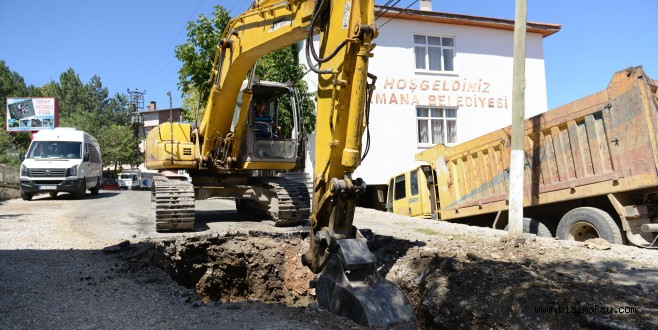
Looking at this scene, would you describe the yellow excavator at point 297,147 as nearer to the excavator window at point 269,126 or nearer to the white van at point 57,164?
the excavator window at point 269,126

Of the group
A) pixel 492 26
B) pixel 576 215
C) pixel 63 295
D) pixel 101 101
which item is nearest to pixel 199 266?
pixel 63 295

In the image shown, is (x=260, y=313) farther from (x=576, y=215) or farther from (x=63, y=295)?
(x=576, y=215)

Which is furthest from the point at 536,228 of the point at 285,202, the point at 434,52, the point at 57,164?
the point at 57,164

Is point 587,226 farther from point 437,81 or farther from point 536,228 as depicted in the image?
point 437,81

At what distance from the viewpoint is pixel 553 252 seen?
6660mm

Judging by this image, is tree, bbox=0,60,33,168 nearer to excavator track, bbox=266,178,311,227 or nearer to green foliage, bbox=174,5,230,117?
green foliage, bbox=174,5,230,117

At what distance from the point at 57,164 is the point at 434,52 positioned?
1562cm

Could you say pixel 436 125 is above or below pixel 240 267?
above

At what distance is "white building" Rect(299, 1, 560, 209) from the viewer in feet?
62.4

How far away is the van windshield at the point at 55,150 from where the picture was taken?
16.8 meters

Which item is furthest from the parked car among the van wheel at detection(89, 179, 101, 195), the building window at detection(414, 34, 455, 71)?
the building window at detection(414, 34, 455, 71)

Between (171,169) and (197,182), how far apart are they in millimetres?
594

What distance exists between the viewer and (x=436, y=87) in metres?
19.9

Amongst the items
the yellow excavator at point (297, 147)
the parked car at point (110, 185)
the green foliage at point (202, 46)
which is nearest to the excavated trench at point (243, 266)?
the yellow excavator at point (297, 147)
